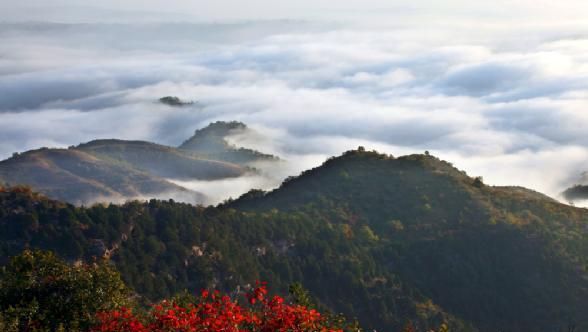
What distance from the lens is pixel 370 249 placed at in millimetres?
121000

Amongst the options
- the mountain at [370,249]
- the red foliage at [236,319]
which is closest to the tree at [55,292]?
the red foliage at [236,319]

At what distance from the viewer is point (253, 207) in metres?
140

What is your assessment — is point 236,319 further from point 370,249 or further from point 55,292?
point 370,249

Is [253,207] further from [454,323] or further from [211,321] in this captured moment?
[211,321]

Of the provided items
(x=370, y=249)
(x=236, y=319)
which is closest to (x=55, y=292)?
(x=236, y=319)

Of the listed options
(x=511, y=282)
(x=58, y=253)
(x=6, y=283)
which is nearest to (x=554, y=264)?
(x=511, y=282)

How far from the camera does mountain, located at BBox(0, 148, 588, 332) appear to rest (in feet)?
331

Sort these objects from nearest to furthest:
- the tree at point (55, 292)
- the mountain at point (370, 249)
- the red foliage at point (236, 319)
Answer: the red foliage at point (236, 319) → the tree at point (55, 292) → the mountain at point (370, 249)

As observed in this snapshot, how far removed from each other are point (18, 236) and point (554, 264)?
65647 mm

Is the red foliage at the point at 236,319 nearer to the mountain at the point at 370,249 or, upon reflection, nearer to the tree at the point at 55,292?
the tree at the point at 55,292

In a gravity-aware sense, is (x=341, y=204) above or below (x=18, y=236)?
above

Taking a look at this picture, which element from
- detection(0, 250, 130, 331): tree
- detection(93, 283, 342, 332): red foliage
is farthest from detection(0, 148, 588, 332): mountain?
detection(93, 283, 342, 332): red foliage

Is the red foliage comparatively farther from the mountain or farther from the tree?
the mountain

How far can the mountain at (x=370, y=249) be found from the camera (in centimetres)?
10075
